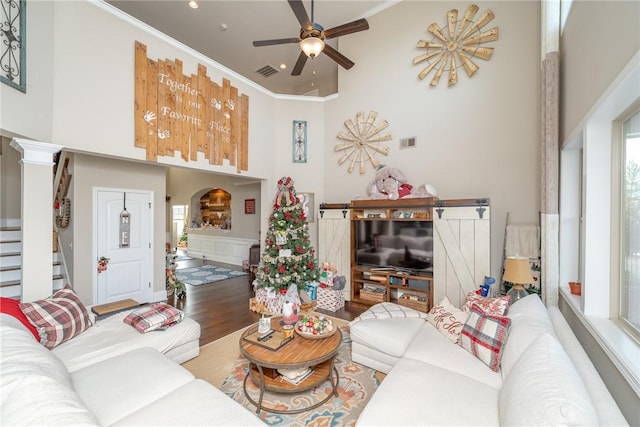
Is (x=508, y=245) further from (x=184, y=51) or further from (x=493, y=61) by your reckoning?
(x=184, y=51)

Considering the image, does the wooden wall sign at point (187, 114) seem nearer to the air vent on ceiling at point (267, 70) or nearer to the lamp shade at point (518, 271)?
the air vent on ceiling at point (267, 70)

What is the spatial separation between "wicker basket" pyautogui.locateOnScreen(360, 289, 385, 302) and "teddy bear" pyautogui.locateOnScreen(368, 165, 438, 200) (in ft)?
5.10

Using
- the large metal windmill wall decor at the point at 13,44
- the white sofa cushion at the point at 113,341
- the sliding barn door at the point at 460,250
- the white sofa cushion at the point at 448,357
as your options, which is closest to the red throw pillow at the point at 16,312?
the white sofa cushion at the point at 113,341

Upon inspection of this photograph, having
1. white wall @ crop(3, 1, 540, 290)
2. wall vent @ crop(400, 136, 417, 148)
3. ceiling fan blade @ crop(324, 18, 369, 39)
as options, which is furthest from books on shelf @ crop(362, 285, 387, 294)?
ceiling fan blade @ crop(324, 18, 369, 39)

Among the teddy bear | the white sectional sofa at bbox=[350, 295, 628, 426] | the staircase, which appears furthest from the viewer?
the teddy bear

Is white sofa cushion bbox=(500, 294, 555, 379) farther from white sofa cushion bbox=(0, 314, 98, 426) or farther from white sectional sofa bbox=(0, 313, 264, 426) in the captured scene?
white sofa cushion bbox=(0, 314, 98, 426)

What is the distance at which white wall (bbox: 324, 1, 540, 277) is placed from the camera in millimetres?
3596

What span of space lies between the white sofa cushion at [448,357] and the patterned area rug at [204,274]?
5137mm

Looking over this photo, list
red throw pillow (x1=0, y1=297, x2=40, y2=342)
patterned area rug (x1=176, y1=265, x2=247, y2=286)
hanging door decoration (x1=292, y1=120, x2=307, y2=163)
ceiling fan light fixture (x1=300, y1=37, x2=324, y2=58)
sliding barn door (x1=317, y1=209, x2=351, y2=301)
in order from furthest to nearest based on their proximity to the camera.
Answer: patterned area rug (x1=176, y1=265, x2=247, y2=286), hanging door decoration (x1=292, y1=120, x2=307, y2=163), sliding barn door (x1=317, y1=209, x2=351, y2=301), ceiling fan light fixture (x1=300, y1=37, x2=324, y2=58), red throw pillow (x1=0, y1=297, x2=40, y2=342)

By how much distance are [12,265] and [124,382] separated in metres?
3.48

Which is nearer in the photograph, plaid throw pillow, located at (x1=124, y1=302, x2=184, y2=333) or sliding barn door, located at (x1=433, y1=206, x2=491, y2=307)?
plaid throw pillow, located at (x1=124, y1=302, x2=184, y2=333)

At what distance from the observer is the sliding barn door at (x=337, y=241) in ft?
15.3

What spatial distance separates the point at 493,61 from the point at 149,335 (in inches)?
212

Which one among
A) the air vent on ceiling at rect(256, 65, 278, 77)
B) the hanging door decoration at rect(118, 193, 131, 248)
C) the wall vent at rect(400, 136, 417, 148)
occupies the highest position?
the air vent on ceiling at rect(256, 65, 278, 77)
